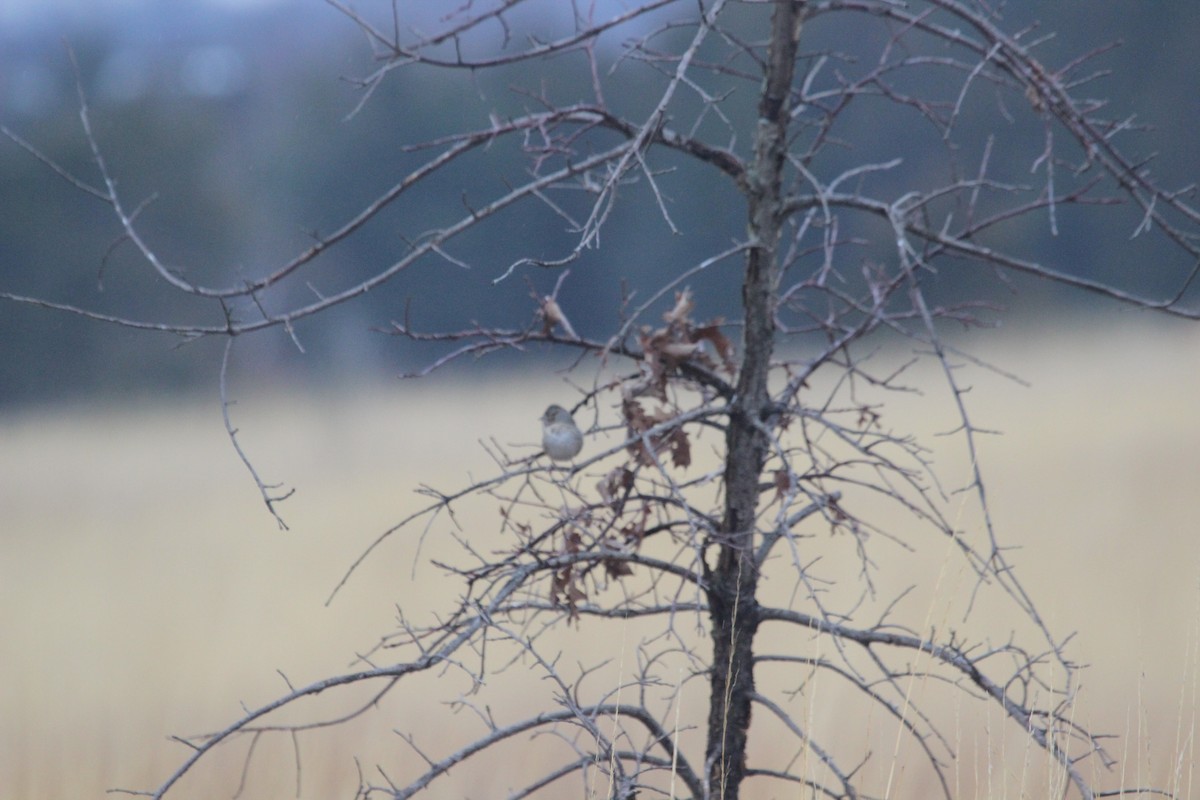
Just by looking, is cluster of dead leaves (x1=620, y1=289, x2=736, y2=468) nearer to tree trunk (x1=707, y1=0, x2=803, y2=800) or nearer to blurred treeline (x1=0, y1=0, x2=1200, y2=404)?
tree trunk (x1=707, y1=0, x2=803, y2=800)

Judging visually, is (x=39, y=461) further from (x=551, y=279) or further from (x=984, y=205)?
(x=984, y=205)

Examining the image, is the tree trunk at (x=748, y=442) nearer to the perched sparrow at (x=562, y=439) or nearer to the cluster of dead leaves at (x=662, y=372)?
the cluster of dead leaves at (x=662, y=372)

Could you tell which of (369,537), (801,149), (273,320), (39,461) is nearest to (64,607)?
(39,461)

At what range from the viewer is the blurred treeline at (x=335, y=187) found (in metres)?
3.31

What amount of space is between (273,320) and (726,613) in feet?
2.61

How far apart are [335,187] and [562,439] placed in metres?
2.53

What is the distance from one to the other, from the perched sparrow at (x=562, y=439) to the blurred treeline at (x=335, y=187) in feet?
4.92

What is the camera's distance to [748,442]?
1547 millimetres

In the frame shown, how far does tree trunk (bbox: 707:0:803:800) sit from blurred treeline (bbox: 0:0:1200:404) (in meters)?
1.69

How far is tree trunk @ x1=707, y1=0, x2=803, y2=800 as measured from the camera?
1499 mm

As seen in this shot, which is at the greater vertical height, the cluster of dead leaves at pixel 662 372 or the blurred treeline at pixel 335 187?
the blurred treeline at pixel 335 187

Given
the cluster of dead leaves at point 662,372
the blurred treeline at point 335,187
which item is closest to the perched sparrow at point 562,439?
the cluster of dead leaves at point 662,372

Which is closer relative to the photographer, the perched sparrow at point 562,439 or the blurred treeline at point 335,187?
the perched sparrow at point 562,439

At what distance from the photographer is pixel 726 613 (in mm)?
1609
